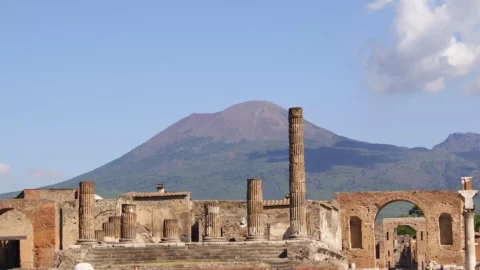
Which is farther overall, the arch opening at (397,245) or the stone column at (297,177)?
the arch opening at (397,245)

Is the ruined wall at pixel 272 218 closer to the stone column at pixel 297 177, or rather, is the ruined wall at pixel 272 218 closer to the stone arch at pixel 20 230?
the stone column at pixel 297 177

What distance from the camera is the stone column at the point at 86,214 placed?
47.0 m

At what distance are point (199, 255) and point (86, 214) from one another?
6308 mm

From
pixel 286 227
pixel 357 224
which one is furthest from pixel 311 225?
pixel 357 224

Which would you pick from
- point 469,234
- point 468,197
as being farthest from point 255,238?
point 468,197

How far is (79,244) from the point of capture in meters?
46.2

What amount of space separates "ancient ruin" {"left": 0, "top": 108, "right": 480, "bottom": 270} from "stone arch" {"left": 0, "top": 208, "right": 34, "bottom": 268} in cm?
4

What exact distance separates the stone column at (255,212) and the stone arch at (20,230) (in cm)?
899

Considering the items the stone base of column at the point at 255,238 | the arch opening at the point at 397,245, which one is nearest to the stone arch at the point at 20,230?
the stone base of column at the point at 255,238

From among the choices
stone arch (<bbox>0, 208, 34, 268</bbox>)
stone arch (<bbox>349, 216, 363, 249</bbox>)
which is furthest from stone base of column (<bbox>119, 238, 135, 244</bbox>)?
stone arch (<bbox>349, 216, 363, 249</bbox>)

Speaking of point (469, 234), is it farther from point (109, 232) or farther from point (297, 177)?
point (109, 232)

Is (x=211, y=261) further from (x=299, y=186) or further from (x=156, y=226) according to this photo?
(x=156, y=226)

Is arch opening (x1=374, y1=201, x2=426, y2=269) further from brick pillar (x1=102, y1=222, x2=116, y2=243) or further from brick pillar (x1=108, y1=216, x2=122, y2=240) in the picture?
brick pillar (x1=108, y1=216, x2=122, y2=240)

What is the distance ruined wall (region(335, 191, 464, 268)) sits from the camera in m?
60.2
